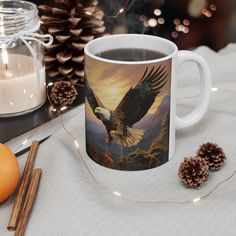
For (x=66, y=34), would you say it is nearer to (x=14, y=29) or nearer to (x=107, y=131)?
(x=14, y=29)

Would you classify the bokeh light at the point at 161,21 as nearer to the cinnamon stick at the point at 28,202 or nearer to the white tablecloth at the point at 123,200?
the white tablecloth at the point at 123,200

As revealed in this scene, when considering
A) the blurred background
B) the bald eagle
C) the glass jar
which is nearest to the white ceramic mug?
the bald eagle

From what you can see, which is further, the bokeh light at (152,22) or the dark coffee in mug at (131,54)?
the bokeh light at (152,22)

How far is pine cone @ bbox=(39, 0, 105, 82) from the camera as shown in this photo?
2.72 feet

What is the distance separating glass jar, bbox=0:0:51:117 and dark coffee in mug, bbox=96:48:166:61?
0.41 feet

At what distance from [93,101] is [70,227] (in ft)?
0.47

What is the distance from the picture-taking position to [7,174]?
521 millimetres

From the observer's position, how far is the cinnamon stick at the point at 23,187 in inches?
19.6

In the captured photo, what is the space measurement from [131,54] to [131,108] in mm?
81

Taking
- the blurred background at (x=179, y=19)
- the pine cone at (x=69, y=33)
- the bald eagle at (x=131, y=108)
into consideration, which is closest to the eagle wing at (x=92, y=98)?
the bald eagle at (x=131, y=108)

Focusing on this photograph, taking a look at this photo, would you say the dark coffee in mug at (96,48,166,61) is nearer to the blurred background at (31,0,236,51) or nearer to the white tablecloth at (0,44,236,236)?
the white tablecloth at (0,44,236,236)

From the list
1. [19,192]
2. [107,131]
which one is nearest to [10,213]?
[19,192]

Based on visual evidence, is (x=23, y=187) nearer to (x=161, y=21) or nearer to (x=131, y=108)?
(x=131, y=108)

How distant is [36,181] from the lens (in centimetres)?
55
